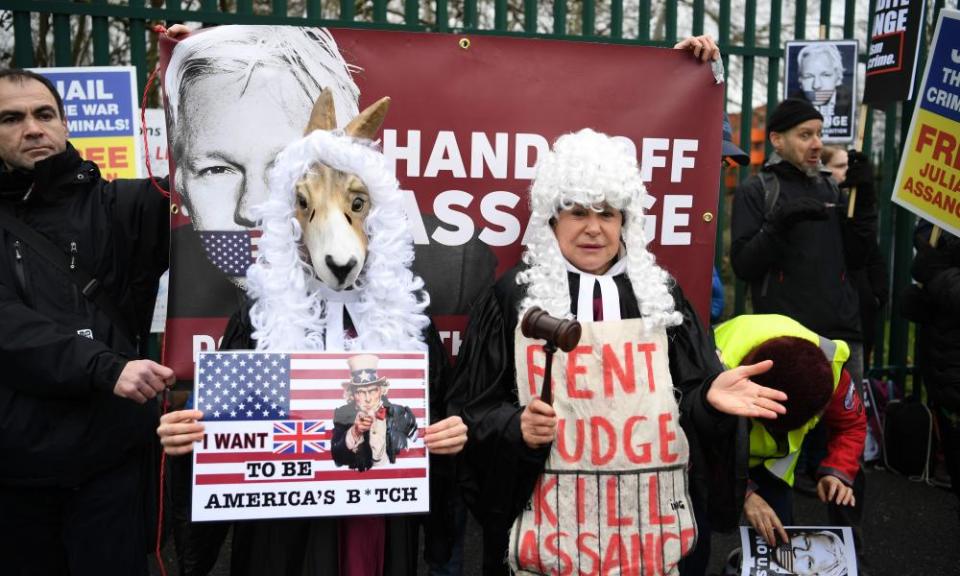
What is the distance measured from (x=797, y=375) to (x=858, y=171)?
2.13m

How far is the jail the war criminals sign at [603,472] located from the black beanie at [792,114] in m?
2.40

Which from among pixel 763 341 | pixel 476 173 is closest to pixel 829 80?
pixel 763 341

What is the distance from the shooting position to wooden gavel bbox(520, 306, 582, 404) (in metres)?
1.87

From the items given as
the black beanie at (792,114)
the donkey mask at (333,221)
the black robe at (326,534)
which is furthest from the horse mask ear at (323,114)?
the black beanie at (792,114)

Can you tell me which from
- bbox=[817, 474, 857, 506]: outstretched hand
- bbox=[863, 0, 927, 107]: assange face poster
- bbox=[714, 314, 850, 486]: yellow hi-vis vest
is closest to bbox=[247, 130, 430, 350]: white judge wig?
bbox=[714, 314, 850, 486]: yellow hi-vis vest

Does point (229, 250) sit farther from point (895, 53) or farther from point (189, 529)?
point (895, 53)

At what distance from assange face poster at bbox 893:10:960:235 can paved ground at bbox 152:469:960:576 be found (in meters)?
1.61

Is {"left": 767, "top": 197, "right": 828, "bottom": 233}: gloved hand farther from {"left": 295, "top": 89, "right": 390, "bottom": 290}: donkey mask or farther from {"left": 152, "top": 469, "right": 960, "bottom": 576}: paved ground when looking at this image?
{"left": 295, "top": 89, "right": 390, "bottom": 290}: donkey mask

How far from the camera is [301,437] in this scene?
2031 millimetres

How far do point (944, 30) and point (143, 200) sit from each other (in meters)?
3.48

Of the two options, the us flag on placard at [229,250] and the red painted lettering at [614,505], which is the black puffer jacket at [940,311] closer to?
the red painted lettering at [614,505]

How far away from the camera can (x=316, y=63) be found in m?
2.67

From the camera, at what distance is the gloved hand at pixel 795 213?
12.6 feet

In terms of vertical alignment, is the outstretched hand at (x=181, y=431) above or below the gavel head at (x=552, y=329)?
below
